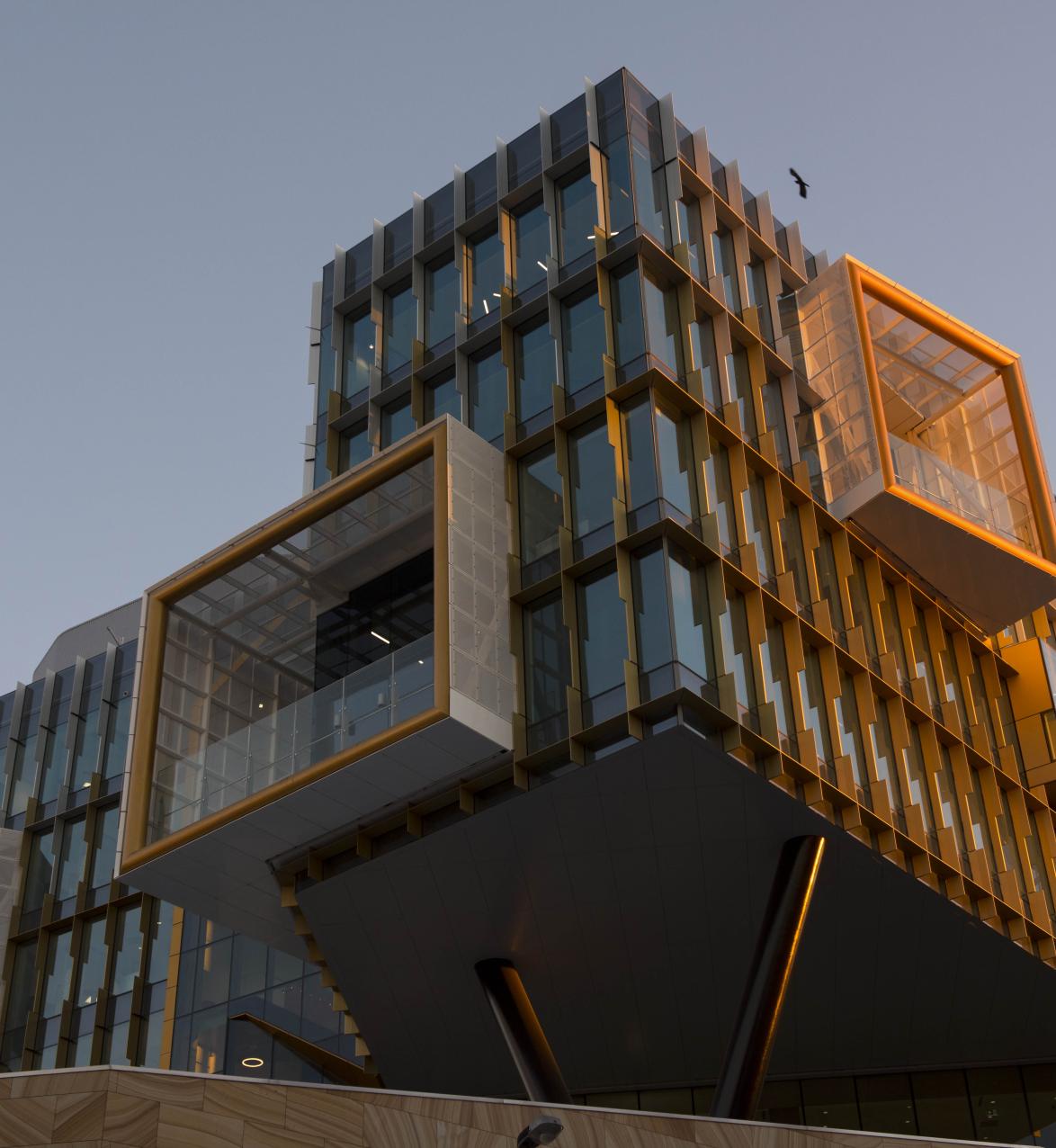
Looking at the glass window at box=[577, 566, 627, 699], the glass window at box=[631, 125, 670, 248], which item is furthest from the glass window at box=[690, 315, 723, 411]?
the glass window at box=[577, 566, 627, 699]

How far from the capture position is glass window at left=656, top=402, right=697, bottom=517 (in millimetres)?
30984

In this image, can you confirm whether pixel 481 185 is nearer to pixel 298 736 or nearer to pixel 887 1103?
pixel 298 736

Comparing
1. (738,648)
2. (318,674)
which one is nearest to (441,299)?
(318,674)

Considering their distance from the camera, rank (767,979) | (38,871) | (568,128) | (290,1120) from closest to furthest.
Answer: (290,1120), (767,979), (568,128), (38,871)

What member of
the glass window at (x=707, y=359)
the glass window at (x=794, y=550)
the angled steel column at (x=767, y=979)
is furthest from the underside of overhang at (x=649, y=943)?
the glass window at (x=707, y=359)

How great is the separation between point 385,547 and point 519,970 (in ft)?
28.7

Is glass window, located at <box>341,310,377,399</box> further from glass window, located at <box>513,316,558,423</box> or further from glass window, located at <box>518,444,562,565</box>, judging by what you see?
glass window, located at <box>518,444,562,565</box>

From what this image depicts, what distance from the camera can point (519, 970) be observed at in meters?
33.9

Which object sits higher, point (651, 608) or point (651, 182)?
point (651, 182)

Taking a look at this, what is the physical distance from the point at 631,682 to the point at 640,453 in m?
4.83

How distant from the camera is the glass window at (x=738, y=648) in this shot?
29.8m

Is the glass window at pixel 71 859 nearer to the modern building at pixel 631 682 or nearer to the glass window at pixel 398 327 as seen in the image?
the modern building at pixel 631 682

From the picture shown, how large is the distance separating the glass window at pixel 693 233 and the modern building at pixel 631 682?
0.08 metres

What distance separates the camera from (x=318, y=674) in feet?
108
